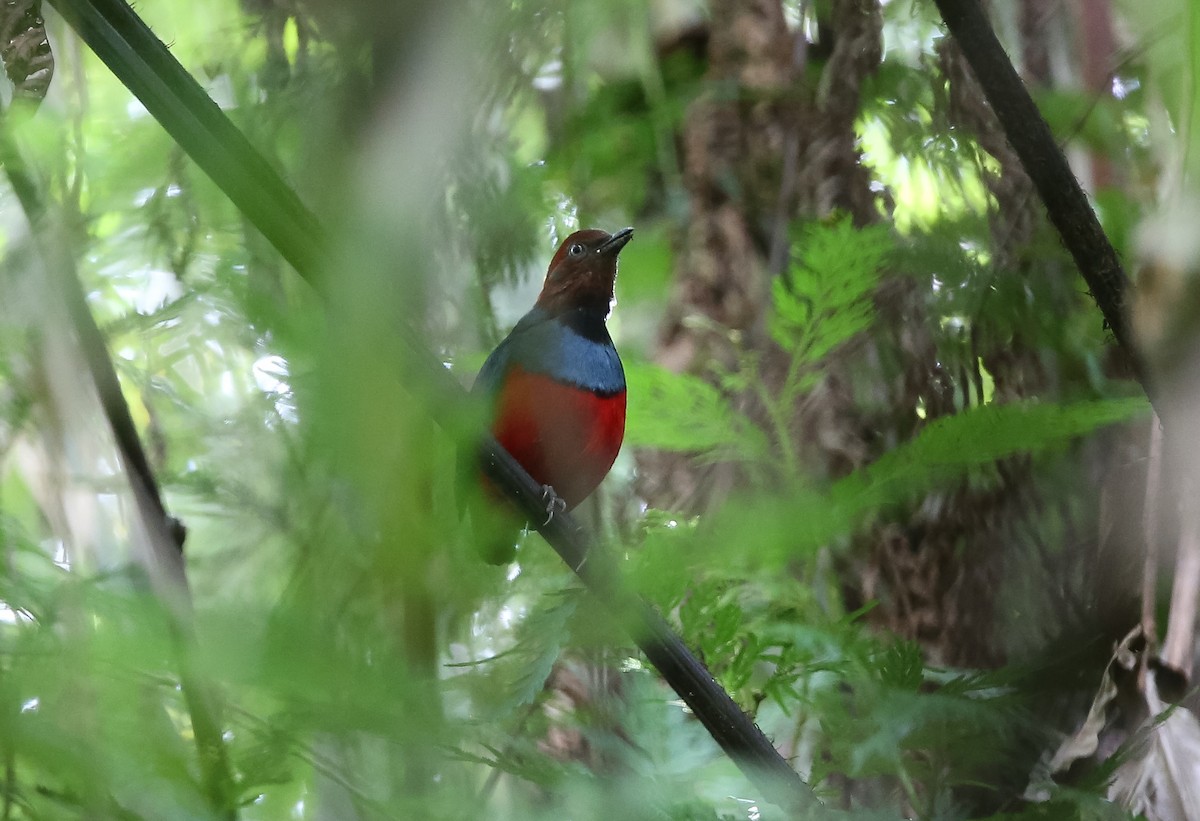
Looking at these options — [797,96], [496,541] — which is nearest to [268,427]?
[496,541]

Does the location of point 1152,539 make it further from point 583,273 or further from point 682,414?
point 583,273

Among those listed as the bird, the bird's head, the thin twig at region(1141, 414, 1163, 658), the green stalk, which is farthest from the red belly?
the thin twig at region(1141, 414, 1163, 658)

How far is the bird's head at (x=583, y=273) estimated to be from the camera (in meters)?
1.59

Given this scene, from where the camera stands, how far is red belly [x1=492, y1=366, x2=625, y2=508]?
48.1 inches

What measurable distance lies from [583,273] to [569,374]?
17 cm

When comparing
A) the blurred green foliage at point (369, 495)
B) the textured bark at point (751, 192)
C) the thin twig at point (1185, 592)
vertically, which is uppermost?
the textured bark at point (751, 192)

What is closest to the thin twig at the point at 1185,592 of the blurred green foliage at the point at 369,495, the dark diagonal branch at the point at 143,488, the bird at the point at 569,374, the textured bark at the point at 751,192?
the blurred green foliage at the point at 369,495

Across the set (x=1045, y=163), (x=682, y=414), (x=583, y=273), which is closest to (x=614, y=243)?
(x=583, y=273)

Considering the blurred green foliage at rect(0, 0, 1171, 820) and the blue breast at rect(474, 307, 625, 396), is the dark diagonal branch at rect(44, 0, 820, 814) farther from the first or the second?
the blue breast at rect(474, 307, 625, 396)

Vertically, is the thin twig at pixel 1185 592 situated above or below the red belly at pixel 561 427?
below

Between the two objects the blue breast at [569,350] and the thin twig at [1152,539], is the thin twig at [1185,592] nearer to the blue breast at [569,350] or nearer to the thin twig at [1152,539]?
the thin twig at [1152,539]

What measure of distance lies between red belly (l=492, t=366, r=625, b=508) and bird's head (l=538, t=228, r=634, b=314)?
0.59 feet

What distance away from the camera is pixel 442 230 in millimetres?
693

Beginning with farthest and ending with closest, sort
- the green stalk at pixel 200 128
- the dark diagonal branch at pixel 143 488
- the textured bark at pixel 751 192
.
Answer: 1. the textured bark at pixel 751 192
2. the dark diagonal branch at pixel 143 488
3. the green stalk at pixel 200 128
